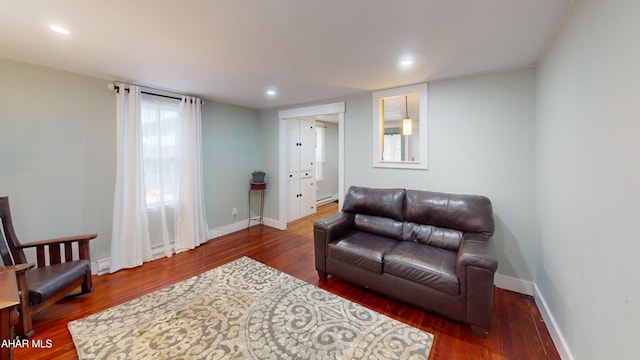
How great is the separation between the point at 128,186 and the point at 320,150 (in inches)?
174

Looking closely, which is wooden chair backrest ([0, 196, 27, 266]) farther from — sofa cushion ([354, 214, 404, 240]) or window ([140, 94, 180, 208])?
sofa cushion ([354, 214, 404, 240])

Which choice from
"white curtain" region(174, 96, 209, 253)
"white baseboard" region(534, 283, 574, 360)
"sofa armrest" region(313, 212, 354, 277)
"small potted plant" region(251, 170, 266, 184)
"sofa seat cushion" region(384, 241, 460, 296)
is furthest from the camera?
"small potted plant" region(251, 170, 266, 184)

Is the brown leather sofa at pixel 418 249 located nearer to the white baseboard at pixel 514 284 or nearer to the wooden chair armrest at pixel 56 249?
the white baseboard at pixel 514 284

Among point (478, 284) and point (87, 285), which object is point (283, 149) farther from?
point (478, 284)

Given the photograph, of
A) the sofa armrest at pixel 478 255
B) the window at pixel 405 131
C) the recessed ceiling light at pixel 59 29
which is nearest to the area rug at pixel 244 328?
the sofa armrest at pixel 478 255

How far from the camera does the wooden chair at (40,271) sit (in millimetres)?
1819

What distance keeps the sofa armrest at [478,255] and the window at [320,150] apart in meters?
4.73

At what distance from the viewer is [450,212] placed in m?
2.53

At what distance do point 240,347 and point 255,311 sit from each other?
41 centimetres

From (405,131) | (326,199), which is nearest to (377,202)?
(405,131)

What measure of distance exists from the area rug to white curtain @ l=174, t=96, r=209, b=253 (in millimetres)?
1183

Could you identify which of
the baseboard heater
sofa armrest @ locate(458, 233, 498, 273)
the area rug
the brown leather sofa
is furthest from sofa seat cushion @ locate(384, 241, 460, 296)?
the baseboard heater

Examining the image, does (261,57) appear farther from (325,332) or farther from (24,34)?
(325,332)

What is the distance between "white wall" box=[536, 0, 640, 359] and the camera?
100cm
